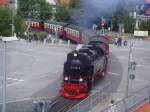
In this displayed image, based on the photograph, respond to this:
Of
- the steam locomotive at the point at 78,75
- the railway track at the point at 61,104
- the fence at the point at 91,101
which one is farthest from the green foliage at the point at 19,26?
the railway track at the point at 61,104

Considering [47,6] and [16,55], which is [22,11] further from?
[16,55]

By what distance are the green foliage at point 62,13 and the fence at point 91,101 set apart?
2216 inches

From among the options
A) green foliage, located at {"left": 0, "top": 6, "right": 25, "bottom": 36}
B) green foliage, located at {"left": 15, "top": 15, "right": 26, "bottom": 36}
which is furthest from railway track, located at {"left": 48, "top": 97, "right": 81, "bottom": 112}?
green foliage, located at {"left": 15, "top": 15, "right": 26, "bottom": 36}

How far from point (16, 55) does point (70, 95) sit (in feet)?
85.1

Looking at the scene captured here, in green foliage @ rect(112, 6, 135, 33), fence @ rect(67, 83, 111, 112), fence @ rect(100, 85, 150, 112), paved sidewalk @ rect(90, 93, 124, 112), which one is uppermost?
green foliage @ rect(112, 6, 135, 33)

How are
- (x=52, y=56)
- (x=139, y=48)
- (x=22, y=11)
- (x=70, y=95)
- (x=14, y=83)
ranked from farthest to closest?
1. (x=22, y=11)
2. (x=139, y=48)
3. (x=52, y=56)
4. (x=14, y=83)
5. (x=70, y=95)

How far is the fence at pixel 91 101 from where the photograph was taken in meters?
30.7

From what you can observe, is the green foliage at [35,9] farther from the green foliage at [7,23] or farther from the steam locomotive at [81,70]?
the steam locomotive at [81,70]

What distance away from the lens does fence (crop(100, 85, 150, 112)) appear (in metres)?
28.2

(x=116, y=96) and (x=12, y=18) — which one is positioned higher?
(x=12, y=18)

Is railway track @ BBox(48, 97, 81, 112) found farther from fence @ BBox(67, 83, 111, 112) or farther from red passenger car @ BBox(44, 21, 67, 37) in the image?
red passenger car @ BBox(44, 21, 67, 37)

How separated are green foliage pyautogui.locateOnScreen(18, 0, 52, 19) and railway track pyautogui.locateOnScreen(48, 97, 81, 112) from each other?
2515 inches

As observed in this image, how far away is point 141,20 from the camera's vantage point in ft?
314

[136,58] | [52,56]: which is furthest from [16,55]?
[136,58]
